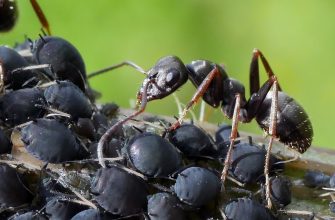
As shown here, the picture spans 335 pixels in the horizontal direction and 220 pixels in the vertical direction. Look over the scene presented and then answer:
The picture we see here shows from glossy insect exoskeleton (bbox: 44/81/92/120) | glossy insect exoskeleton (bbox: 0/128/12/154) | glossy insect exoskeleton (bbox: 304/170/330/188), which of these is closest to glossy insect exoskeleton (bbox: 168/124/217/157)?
glossy insect exoskeleton (bbox: 44/81/92/120)

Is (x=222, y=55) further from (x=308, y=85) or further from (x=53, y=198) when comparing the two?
(x=53, y=198)

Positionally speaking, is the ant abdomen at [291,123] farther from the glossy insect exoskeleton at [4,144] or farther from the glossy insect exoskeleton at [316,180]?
the glossy insect exoskeleton at [4,144]

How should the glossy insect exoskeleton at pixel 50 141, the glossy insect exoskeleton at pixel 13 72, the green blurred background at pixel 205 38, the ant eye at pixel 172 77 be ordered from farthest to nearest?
the green blurred background at pixel 205 38 → the ant eye at pixel 172 77 → the glossy insect exoskeleton at pixel 13 72 → the glossy insect exoskeleton at pixel 50 141

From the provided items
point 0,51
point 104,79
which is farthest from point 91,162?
point 104,79

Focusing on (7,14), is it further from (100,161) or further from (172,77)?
(100,161)

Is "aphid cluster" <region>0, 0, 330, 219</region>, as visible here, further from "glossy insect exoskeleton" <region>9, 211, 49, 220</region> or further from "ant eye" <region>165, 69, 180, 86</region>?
"ant eye" <region>165, 69, 180, 86</region>

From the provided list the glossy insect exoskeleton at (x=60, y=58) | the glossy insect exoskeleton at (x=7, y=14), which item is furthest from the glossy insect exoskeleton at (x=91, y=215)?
the glossy insect exoskeleton at (x=7, y=14)
